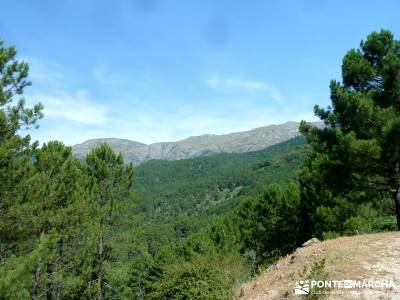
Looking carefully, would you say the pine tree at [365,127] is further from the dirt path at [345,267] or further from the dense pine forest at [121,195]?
the dirt path at [345,267]

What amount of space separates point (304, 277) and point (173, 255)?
41.8m

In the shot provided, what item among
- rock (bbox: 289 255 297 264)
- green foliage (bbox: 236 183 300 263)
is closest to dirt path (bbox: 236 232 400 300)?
rock (bbox: 289 255 297 264)

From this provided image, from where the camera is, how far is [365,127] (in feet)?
53.6

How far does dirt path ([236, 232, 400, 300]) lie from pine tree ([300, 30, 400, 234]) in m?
2.87

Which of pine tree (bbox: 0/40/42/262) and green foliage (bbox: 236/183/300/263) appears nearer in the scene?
pine tree (bbox: 0/40/42/262)

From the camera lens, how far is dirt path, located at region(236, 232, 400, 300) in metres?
10.6

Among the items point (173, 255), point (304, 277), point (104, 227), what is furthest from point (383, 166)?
point (173, 255)

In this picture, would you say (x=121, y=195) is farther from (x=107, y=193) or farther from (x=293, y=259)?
(x=293, y=259)

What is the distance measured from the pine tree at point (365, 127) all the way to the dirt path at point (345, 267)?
9.43 ft

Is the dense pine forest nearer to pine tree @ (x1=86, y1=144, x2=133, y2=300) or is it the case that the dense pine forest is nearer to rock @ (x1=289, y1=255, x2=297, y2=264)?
pine tree @ (x1=86, y1=144, x2=133, y2=300)

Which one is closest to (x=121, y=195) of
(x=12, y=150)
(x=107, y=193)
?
(x=107, y=193)

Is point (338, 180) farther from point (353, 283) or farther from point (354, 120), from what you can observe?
point (353, 283)

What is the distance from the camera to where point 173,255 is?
52312 millimetres

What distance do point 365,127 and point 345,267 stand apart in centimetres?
647
